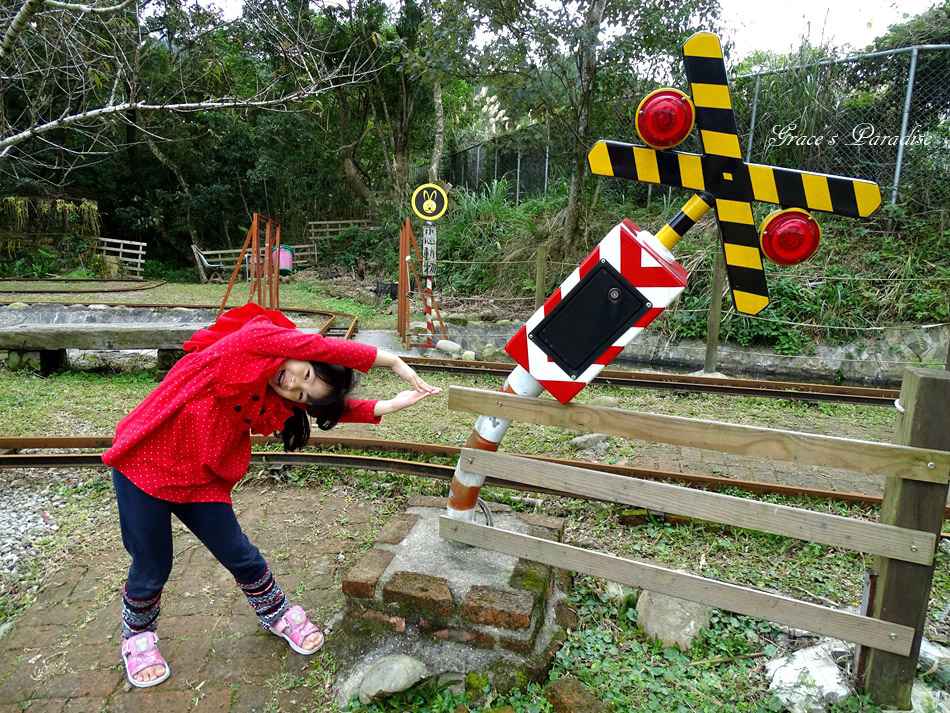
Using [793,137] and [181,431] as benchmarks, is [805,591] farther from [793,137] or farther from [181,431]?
[793,137]

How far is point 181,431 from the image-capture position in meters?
1.96

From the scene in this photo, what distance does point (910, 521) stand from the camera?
1.88 meters

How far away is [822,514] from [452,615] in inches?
52.1

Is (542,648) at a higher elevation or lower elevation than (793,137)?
lower

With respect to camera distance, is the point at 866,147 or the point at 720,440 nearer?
the point at 720,440

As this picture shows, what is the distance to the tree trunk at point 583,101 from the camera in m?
9.46

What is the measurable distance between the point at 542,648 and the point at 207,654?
1.35 meters

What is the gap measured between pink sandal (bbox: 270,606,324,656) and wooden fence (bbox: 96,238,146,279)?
18012 mm

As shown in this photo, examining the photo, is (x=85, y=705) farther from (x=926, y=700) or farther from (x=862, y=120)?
(x=862, y=120)

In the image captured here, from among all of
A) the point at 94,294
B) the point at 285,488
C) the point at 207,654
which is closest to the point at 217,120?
the point at 94,294

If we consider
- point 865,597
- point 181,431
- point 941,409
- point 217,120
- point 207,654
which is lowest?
point 207,654

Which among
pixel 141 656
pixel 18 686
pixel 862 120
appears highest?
pixel 862 120

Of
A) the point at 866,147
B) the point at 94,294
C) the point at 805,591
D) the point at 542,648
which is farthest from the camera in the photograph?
the point at 94,294

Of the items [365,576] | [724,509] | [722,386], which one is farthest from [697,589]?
[722,386]
